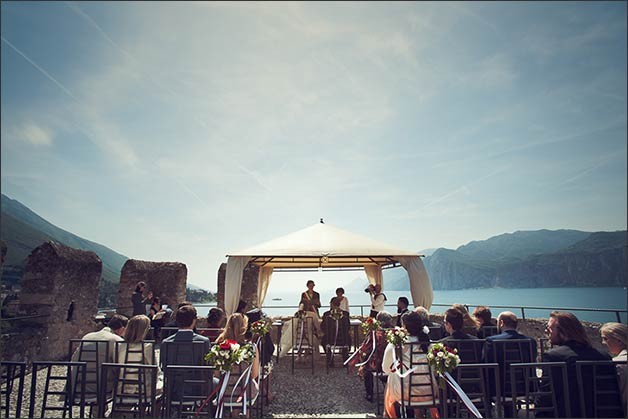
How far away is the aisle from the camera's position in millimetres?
4199

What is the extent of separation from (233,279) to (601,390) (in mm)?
5669

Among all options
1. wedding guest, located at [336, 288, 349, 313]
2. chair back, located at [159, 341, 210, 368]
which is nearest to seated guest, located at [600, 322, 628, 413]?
chair back, located at [159, 341, 210, 368]

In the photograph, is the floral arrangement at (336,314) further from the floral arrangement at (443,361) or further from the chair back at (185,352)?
the floral arrangement at (443,361)

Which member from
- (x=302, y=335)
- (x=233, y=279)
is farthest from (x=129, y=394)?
(x=302, y=335)

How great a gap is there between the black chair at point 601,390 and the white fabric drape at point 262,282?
7.46 meters

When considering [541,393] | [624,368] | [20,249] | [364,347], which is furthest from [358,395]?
[20,249]

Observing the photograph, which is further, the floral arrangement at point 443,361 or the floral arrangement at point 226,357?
the floral arrangement at point 226,357

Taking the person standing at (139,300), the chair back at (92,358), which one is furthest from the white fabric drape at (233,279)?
the chair back at (92,358)

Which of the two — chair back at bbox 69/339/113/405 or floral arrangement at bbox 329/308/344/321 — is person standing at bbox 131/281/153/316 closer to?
floral arrangement at bbox 329/308/344/321

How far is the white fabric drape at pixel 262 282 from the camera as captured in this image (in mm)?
9172

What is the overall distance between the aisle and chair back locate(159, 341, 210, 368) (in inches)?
56.1

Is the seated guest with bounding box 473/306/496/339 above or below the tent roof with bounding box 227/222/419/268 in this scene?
below

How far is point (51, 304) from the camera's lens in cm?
661

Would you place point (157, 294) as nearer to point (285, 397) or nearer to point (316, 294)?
point (316, 294)
